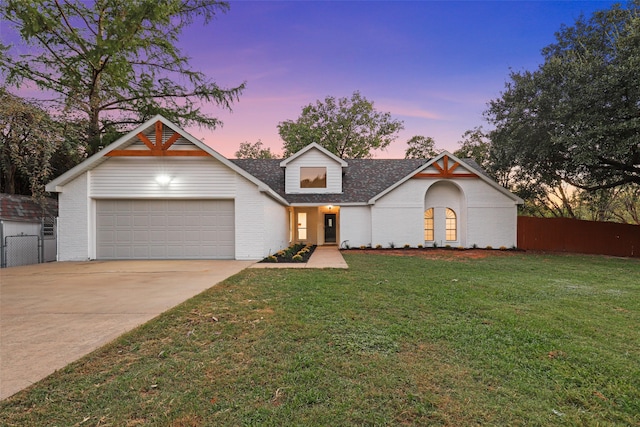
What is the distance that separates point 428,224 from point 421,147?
54.6 feet

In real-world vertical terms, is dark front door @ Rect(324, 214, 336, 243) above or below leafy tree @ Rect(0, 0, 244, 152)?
below

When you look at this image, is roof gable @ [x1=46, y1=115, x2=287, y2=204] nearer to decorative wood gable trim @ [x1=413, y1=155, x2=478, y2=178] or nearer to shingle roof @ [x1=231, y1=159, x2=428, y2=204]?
shingle roof @ [x1=231, y1=159, x2=428, y2=204]

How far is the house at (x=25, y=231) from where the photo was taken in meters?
10.1

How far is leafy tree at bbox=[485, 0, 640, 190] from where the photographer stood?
11.1 m

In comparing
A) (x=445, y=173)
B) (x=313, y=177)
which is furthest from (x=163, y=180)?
(x=445, y=173)

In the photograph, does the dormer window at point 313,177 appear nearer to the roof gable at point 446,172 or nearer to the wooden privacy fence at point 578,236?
the roof gable at point 446,172

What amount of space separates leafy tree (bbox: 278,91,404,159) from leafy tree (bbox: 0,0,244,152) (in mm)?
12776

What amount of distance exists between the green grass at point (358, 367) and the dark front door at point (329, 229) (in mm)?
12305

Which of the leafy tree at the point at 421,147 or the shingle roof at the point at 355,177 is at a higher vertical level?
the leafy tree at the point at 421,147

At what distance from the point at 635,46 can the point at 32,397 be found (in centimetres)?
1835

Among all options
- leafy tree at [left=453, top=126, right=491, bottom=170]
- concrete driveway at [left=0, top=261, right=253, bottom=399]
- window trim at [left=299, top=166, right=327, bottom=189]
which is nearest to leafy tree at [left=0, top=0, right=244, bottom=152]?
window trim at [left=299, top=166, right=327, bottom=189]

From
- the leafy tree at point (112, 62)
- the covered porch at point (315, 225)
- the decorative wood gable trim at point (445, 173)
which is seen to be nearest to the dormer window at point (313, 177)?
the covered porch at point (315, 225)

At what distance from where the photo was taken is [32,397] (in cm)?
251

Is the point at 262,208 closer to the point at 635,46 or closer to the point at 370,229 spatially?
the point at 370,229
